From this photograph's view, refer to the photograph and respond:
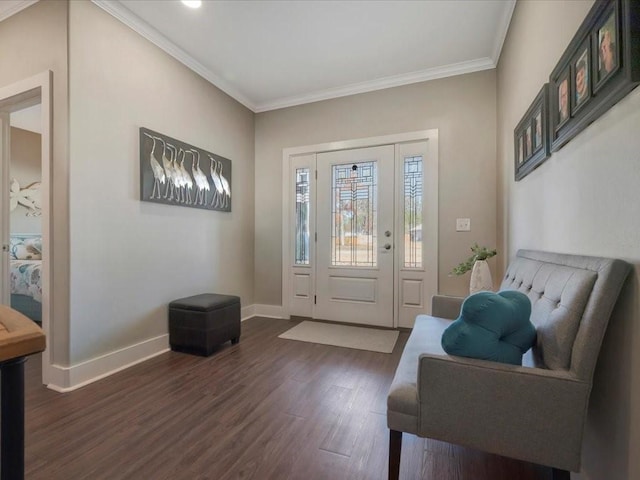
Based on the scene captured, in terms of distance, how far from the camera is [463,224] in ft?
10.3

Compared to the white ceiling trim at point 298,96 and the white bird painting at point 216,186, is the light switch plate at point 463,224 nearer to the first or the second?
the white ceiling trim at point 298,96

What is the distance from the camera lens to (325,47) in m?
2.82

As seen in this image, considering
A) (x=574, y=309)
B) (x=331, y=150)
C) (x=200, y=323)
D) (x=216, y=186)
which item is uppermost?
(x=331, y=150)

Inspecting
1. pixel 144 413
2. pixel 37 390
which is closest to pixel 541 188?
pixel 144 413

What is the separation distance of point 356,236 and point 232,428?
7.85ft

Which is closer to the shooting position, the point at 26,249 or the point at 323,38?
the point at 323,38

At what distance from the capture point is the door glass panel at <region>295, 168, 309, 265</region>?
383 cm

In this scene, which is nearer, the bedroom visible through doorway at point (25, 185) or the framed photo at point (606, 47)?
the framed photo at point (606, 47)

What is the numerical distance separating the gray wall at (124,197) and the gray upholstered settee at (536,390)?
7.24ft

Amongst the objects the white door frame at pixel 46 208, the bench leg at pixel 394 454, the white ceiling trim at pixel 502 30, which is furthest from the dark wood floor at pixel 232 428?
the white ceiling trim at pixel 502 30

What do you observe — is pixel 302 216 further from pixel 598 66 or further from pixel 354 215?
pixel 598 66

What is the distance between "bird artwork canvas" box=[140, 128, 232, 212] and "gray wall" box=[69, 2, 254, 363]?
7 cm

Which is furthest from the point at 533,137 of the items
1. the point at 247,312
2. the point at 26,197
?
the point at 26,197

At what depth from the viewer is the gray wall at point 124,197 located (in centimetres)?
211
